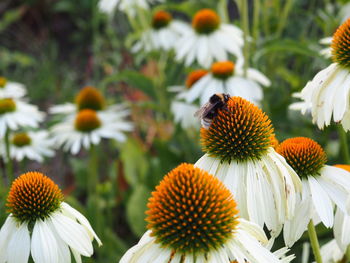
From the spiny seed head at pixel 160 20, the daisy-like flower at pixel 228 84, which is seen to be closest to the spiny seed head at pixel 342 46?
the daisy-like flower at pixel 228 84

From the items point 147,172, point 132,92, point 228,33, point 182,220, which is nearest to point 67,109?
point 147,172

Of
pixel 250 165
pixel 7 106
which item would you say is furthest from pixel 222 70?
pixel 250 165

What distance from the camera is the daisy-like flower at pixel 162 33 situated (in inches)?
99.3

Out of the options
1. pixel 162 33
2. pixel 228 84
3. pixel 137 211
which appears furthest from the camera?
pixel 162 33

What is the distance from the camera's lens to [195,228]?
2.42 ft

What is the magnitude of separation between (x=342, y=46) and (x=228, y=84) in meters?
0.92

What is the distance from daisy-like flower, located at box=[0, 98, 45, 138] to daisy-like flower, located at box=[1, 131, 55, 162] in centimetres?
17

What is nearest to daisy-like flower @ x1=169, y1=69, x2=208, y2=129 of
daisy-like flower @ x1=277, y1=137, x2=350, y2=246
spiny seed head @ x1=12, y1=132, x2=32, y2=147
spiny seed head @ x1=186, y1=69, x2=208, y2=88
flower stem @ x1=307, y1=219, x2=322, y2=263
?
spiny seed head @ x1=186, y1=69, x2=208, y2=88

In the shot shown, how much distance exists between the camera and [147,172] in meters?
2.43

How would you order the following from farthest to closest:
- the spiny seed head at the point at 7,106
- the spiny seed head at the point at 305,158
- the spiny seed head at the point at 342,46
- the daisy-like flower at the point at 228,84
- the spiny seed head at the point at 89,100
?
1. the spiny seed head at the point at 89,100
2. the spiny seed head at the point at 7,106
3. the daisy-like flower at the point at 228,84
4. the spiny seed head at the point at 342,46
5. the spiny seed head at the point at 305,158

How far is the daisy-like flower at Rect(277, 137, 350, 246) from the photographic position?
0.86 metres

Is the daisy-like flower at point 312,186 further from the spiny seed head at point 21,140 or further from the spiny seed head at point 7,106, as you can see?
the spiny seed head at point 21,140

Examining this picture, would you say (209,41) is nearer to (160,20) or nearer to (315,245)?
(160,20)

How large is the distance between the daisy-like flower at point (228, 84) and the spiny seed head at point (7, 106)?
71cm
